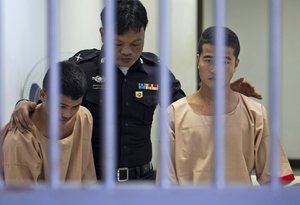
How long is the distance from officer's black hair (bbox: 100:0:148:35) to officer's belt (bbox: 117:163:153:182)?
1.34ft

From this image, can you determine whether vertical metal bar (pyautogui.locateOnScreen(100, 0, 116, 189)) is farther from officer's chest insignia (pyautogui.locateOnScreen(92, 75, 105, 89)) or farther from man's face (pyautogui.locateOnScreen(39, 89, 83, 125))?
officer's chest insignia (pyautogui.locateOnScreen(92, 75, 105, 89))

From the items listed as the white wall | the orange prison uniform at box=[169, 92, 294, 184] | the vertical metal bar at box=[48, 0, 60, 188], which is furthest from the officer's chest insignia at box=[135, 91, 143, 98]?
the white wall

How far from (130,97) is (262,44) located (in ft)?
4.78

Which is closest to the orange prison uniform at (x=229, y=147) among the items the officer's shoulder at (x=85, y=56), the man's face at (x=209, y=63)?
the man's face at (x=209, y=63)

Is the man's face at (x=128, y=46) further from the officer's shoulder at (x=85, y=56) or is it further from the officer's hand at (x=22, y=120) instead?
the officer's hand at (x=22, y=120)

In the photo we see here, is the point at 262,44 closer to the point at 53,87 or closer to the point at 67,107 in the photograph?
the point at 67,107

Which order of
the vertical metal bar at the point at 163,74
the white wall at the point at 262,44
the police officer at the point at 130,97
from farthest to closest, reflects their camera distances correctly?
the white wall at the point at 262,44 < the police officer at the point at 130,97 < the vertical metal bar at the point at 163,74

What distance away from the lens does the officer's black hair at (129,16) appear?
4.30 feet

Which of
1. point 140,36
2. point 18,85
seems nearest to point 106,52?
point 140,36

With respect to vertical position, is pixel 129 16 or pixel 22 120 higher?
pixel 129 16

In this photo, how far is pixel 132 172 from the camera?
1450mm

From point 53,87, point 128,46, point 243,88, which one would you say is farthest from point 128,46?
point 53,87

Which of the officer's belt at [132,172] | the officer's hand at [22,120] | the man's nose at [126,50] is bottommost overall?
the officer's belt at [132,172]

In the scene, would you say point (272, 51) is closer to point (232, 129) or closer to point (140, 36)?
point (232, 129)
